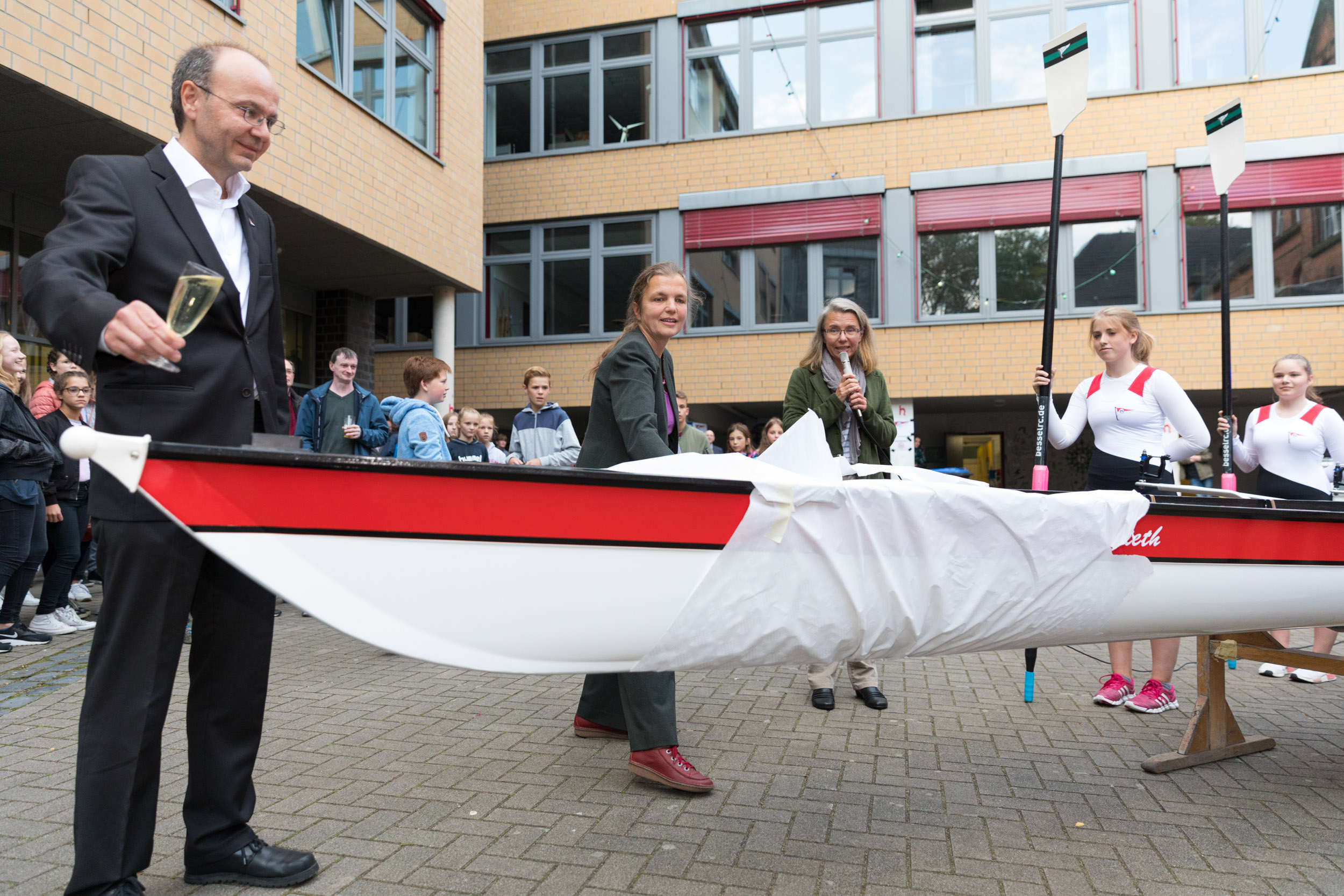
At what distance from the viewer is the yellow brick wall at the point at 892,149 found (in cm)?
1290

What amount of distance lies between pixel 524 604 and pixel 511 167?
15.5m

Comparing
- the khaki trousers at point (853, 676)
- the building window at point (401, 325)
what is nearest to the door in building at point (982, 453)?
the building window at point (401, 325)

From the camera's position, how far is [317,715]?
154 inches

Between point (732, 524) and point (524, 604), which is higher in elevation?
point (732, 524)

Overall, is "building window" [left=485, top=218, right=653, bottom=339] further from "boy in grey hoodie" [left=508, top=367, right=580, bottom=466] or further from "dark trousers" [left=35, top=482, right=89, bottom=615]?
"dark trousers" [left=35, top=482, right=89, bottom=615]

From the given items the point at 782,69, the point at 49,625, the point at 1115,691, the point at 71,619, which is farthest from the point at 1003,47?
the point at 49,625

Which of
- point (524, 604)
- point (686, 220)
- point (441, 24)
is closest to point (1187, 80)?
point (686, 220)

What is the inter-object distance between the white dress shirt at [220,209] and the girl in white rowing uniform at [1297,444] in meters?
4.89

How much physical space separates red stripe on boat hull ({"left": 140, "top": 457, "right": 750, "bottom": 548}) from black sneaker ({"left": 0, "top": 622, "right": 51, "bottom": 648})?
189 inches

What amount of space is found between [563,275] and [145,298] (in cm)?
1426

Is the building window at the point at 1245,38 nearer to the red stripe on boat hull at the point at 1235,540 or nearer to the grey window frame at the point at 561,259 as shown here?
the grey window frame at the point at 561,259

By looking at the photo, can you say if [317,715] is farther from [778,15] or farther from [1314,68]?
[1314,68]

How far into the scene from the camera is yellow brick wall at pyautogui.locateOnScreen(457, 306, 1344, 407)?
12875 millimetres

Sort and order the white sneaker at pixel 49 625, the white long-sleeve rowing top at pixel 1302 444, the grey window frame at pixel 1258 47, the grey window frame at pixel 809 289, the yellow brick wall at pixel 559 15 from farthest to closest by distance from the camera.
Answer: the yellow brick wall at pixel 559 15
the grey window frame at pixel 809 289
the grey window frame at pixel 1258 47
the white sneaker at pixel 49 625
the white long-sleeve rowing top at pixel 1302 444
